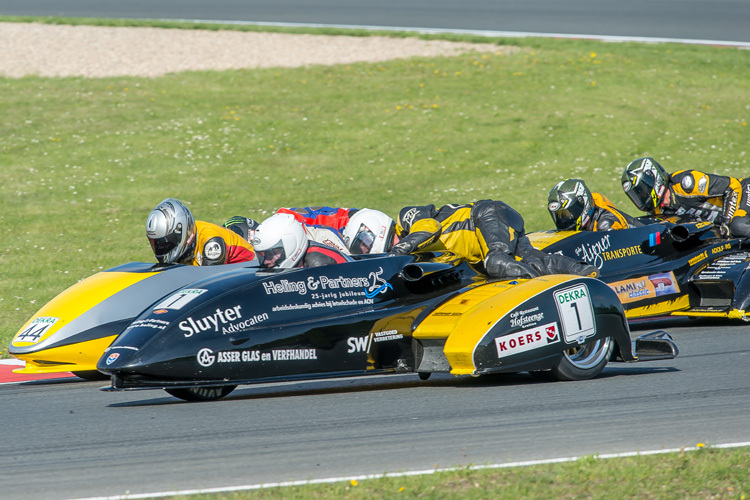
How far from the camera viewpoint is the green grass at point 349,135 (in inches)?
625

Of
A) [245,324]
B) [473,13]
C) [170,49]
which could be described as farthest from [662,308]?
[473,13]

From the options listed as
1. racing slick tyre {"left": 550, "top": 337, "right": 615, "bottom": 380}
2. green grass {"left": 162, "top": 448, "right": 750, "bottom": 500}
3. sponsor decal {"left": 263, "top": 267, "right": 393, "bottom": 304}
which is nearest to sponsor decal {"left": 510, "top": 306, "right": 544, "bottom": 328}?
racing slick tyre {"left": 550, "top": 337, "right": 615, "bottom": 380}

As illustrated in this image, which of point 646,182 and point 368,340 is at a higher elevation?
point 646,182

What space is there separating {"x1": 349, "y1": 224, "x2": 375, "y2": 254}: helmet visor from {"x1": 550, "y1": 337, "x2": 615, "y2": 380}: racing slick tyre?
2.04 meters

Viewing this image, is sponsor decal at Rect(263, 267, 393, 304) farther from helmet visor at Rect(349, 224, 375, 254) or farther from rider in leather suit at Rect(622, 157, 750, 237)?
rider in leather suit at Rect(622, 157, 750, 237)

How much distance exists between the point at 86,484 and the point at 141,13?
75.9 feet

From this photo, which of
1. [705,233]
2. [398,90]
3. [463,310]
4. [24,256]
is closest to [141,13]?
[398,90]

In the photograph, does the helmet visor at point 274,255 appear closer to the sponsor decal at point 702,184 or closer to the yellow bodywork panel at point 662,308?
the yellow bodywork panel at point 662,308

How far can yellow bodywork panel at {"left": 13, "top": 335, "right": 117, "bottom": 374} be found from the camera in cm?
678

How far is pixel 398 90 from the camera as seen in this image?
71.9 feet

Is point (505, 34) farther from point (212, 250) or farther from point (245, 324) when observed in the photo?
point (245, 324)

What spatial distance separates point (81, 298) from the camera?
7082 millimetres

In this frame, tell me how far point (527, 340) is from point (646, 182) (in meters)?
4.14

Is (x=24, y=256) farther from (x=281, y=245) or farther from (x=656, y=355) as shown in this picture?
(x=656, y=355)
